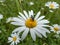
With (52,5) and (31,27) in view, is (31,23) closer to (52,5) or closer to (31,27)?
(31,27)

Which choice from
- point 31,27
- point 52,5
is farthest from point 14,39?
point 52,5

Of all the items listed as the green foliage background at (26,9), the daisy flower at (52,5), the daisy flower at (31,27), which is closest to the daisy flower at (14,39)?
the green foliage background at (26,9)

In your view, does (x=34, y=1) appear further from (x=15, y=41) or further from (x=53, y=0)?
(x=15, y=41)

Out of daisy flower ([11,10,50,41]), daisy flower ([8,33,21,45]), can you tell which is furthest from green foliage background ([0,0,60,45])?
daisy flower ([11,10,50,41])

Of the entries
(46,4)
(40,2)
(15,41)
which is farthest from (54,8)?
(15,41)

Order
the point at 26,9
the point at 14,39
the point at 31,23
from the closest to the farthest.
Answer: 1. the point at 31,23
2. the point at 14,39
3. the point at 26,9

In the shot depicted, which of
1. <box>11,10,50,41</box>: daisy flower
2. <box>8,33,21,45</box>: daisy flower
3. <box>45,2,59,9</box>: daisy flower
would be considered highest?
Result: <box>45,2,59,9</box>: daisy flower

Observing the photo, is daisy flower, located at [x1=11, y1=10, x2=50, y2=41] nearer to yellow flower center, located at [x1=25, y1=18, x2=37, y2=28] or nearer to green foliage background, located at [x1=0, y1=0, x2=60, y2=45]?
yellow flower center, located at [x1=25, y1=18, x2=37, y2=28]

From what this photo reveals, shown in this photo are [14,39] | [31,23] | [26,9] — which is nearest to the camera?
[31,23]

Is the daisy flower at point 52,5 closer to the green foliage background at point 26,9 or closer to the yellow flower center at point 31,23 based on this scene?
the green foliage background at point 26,9

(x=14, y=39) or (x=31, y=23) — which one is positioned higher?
(x=31, y=23)

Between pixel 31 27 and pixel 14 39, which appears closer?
pixel 31 27

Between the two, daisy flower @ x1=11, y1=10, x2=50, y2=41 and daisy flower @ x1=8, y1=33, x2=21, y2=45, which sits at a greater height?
daisy flower @ x1=11, y1=10, x2=50, y2=41
